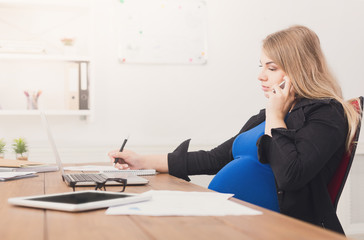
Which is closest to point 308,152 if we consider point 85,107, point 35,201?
point 35,201

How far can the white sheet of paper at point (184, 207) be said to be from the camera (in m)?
0.84

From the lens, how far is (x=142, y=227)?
29.1 inches

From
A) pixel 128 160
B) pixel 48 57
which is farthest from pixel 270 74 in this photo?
Answer: pixel 48 57

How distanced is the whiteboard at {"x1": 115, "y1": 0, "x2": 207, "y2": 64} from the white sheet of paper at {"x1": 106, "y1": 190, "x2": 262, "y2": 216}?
6.87 feet

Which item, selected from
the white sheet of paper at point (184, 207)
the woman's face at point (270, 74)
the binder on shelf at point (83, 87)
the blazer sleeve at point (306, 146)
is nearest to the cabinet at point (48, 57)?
the binder on shelf at point (83, 87)

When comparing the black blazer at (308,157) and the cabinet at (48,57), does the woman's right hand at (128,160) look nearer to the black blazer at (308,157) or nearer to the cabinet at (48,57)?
the black blazer at (308,157)

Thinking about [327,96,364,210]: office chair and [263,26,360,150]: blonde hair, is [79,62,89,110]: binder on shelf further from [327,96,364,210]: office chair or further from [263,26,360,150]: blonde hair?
[327,96,364,210]: office chair

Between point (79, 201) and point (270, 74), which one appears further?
point (270, 74)

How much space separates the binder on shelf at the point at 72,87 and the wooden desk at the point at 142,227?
1.94 m

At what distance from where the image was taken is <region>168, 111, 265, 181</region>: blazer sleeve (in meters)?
1.89

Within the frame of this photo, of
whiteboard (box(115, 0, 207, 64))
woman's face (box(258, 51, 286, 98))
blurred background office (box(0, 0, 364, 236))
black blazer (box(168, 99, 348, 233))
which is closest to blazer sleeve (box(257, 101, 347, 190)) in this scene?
black blazer (box(168, 99, 348, 233))

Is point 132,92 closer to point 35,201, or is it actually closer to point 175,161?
point 175,161

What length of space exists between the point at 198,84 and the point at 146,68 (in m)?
0.38

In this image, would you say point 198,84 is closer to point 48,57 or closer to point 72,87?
point 72,87
